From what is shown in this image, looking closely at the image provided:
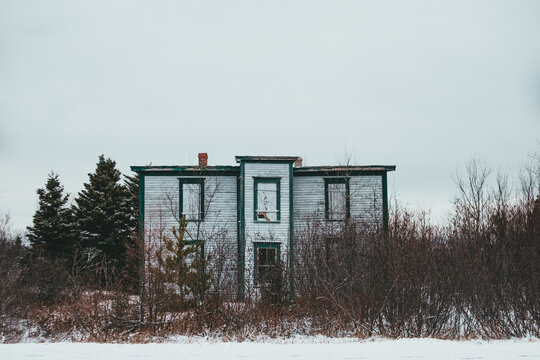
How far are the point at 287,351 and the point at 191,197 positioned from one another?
15.9m

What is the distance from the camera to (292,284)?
54.7ft

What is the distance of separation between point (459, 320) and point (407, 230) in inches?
130

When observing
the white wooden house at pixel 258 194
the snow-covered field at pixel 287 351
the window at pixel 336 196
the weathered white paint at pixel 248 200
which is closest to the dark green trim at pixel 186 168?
the white wooden house at pixel 258 194

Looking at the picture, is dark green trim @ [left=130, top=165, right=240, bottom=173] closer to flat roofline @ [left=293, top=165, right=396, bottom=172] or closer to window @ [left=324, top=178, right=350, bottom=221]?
flat roofline @ [left=293, top=165, right=396, bottom=172]

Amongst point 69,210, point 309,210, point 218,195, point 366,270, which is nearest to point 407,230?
point 366,270

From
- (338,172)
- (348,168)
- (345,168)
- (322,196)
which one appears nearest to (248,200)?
(322,196)

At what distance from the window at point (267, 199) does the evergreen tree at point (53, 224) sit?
56.3ft

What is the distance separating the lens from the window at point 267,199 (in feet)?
80.5

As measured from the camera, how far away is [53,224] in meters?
36.1

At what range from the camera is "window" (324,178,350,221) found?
2542 cm

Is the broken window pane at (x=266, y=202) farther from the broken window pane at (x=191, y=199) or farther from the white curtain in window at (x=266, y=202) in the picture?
the broken window pane at (x=191, y=199)

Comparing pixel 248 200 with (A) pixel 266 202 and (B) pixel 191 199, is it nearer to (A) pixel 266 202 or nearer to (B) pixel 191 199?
(A) pixel 266 202

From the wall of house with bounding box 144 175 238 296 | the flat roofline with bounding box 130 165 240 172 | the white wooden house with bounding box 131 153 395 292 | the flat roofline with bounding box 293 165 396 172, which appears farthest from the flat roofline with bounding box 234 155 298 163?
the wall of house with bounding box 144 175 238 296

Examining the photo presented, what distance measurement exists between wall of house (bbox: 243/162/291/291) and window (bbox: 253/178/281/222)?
18cm
